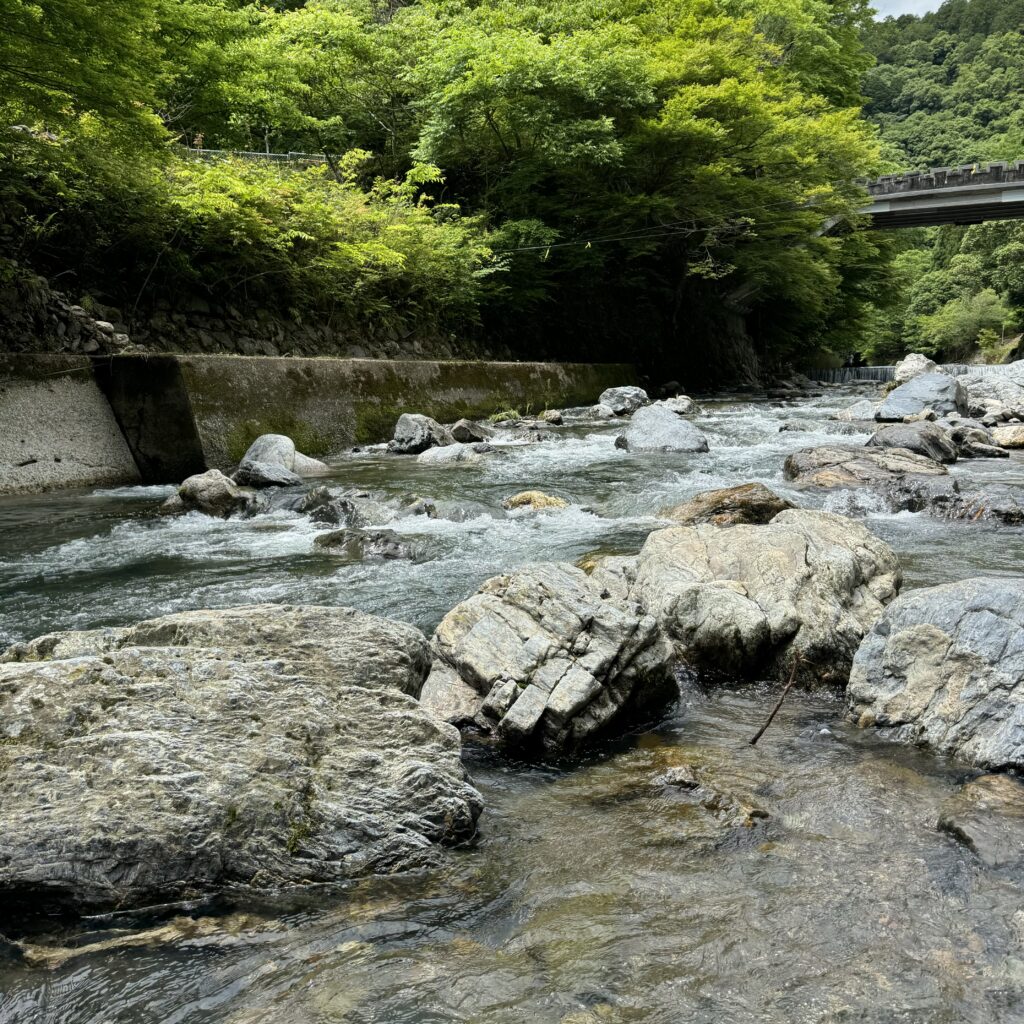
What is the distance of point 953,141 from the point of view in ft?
205

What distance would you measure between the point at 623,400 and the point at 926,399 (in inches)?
255

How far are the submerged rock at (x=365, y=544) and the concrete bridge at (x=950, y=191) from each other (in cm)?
3384

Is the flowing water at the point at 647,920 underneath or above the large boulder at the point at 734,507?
above

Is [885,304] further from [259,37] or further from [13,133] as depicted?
[13,133]

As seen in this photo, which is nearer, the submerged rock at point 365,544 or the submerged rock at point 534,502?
the submerged rock at point 365,544

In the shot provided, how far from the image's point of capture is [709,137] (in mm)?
20125

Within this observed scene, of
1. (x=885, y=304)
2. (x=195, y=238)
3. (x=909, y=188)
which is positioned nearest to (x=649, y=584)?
(x=195, y=238)

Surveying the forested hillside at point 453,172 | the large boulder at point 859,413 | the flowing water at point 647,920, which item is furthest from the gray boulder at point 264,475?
the large boulder at point 859,413

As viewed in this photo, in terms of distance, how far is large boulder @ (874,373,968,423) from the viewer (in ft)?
51.2

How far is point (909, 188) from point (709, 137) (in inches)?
783

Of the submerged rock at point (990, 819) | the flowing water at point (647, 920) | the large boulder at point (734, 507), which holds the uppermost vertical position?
the flowing water at point (647, 920)

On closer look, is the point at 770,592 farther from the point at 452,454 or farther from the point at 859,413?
the point at 859,413

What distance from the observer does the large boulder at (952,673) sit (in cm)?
320

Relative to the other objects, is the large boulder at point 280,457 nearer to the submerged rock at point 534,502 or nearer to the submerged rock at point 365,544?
the submerged rock at point 534,502
